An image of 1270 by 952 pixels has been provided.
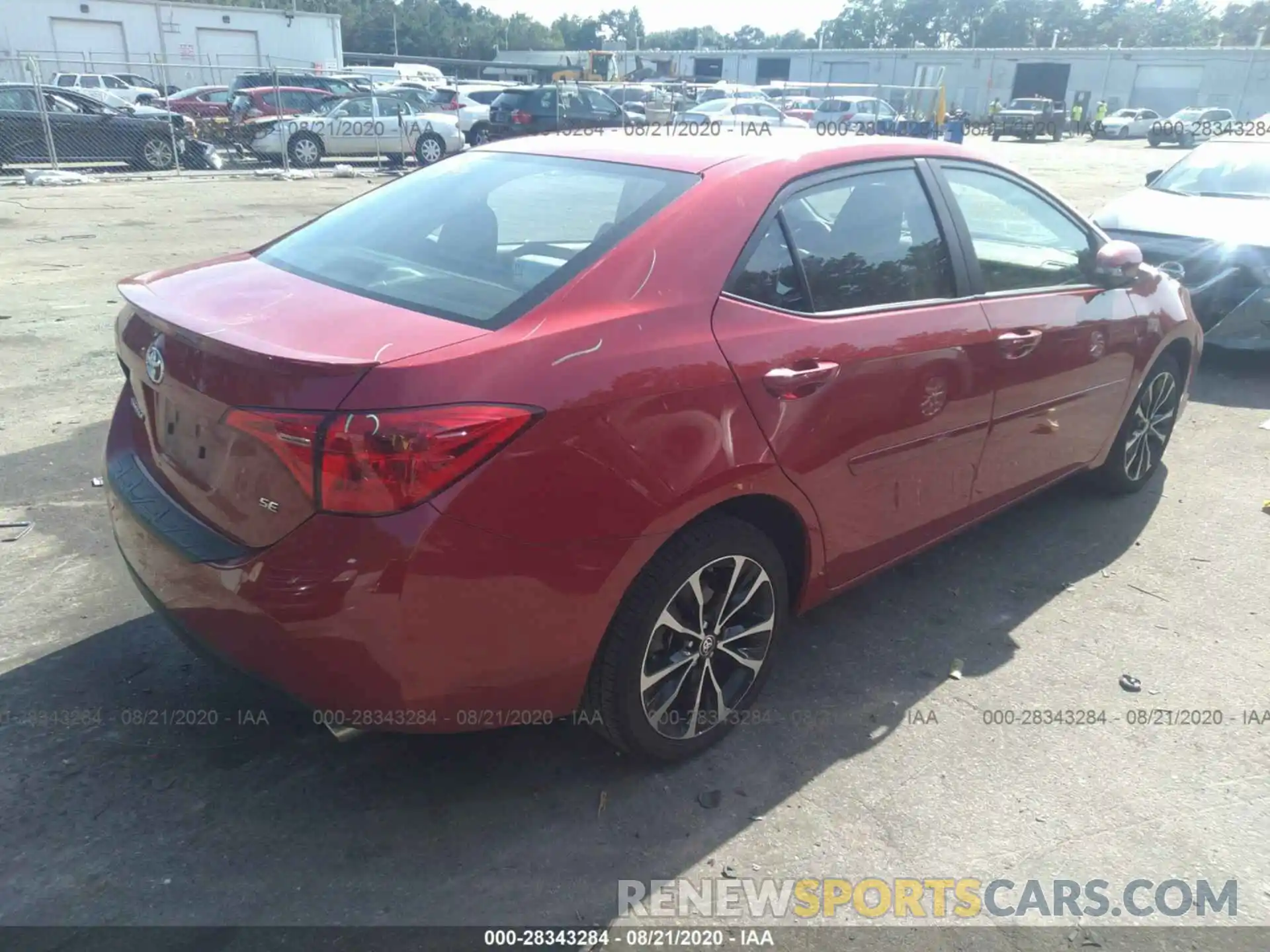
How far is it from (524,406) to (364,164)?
21936 millimetres

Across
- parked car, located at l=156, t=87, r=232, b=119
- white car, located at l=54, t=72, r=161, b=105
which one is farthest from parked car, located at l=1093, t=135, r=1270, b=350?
white car, located at l=54, t=72, r=161, b=105

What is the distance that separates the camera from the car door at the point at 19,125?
55.8 ft

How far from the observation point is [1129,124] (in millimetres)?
47812

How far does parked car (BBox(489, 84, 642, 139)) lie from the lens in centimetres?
2231

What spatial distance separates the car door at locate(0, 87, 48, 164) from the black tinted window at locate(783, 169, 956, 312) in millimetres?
18772

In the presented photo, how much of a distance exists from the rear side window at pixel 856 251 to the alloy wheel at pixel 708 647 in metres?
0.81

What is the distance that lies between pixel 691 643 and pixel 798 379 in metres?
0.81

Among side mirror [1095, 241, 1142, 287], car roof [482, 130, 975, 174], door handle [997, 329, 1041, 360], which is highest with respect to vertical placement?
car roof [482, 130, 975, 174]

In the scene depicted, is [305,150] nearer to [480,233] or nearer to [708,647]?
[480,233]

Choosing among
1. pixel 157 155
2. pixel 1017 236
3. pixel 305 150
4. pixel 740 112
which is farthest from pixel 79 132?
pixel 1017 236

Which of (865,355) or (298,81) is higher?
(865,355)

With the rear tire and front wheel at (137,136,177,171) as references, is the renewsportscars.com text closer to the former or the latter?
front wheel at (137,136,177,171)

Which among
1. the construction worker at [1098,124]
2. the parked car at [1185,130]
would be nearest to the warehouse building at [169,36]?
the parked car at [1185,130]

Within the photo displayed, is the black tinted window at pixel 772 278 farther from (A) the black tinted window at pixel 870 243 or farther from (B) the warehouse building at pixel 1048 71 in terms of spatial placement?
(B) the warehouse building at pixel 1048 71
